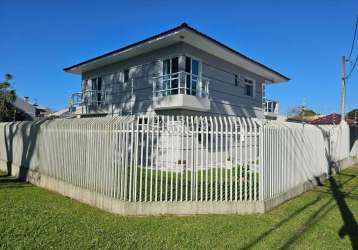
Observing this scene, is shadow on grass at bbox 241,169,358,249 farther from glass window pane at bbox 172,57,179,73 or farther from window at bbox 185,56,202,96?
glass window pane at bbox 172,57,179,73

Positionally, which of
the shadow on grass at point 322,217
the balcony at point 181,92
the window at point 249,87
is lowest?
the shadow on grass at point 322,217

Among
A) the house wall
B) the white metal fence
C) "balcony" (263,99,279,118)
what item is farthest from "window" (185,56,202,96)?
"balcony" (263,99,279,118)

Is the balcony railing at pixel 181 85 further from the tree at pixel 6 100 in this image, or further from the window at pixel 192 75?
the tree at pixel 6 100

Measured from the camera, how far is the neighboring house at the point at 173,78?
45.5 ft

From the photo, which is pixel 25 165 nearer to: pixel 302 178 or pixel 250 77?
pixel 302 178

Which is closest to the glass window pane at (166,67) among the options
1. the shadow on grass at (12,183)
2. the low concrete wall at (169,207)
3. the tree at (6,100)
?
the shadow on grass at (12,183)

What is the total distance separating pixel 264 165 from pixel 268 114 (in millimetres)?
15913

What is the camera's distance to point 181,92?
45.3ft

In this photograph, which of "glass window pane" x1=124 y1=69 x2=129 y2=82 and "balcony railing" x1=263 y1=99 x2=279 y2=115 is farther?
"balcony railing" x1=263 y1=99 x2=279 y2=115

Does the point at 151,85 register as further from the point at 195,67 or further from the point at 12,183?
the point at 12,183

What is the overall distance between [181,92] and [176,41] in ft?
8.14

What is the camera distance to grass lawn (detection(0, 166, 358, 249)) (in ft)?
16.3

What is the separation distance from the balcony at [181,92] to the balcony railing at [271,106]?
336 inches

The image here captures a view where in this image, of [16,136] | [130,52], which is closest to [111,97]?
[130,52]
